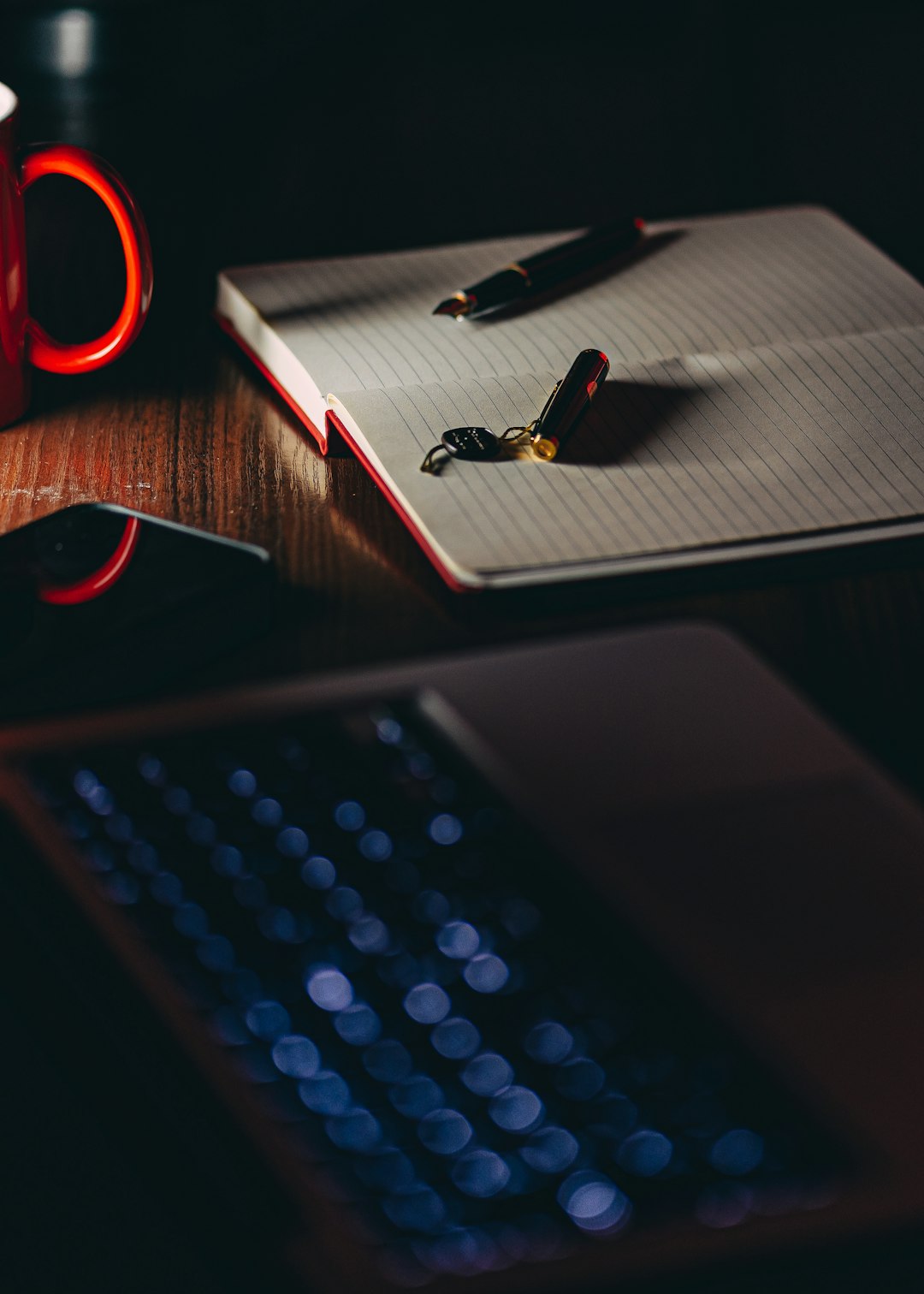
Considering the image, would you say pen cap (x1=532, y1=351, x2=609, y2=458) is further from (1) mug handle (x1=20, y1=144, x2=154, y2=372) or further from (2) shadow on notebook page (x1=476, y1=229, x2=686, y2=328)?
(1) mug handle (x1=20, y1=144, x2=154, y2=372)

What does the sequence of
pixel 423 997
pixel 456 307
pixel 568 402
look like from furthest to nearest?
pixel 456 307
pixel 568 402
pixel 423 997

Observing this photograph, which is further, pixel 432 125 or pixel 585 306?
pixel 432 125

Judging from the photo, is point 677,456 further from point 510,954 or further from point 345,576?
point 510,954

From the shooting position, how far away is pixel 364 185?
3.45 feet

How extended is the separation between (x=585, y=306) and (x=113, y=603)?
37 cm

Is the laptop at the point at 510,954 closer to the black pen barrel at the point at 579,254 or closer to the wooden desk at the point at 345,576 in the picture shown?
Result: the wooden desk at the point at 345,576

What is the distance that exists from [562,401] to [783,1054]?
1.21 feet

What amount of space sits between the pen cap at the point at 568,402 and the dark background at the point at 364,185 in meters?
0.09

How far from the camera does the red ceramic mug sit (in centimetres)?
65

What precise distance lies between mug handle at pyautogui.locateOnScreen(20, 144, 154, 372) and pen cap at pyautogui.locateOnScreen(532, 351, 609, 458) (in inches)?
8.6

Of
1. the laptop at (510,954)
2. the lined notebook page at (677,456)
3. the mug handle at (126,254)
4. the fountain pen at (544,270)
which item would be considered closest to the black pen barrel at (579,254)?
the fountain pen at (544,270)

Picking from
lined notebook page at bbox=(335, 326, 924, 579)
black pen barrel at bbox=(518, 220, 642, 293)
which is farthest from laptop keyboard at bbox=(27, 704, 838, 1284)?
black pen barrel at bbox=(518, 220, 642, 293)

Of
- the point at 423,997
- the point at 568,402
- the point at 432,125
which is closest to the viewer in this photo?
the point at 423,997

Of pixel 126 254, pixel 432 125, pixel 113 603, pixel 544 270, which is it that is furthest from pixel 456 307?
pixel 432 125
